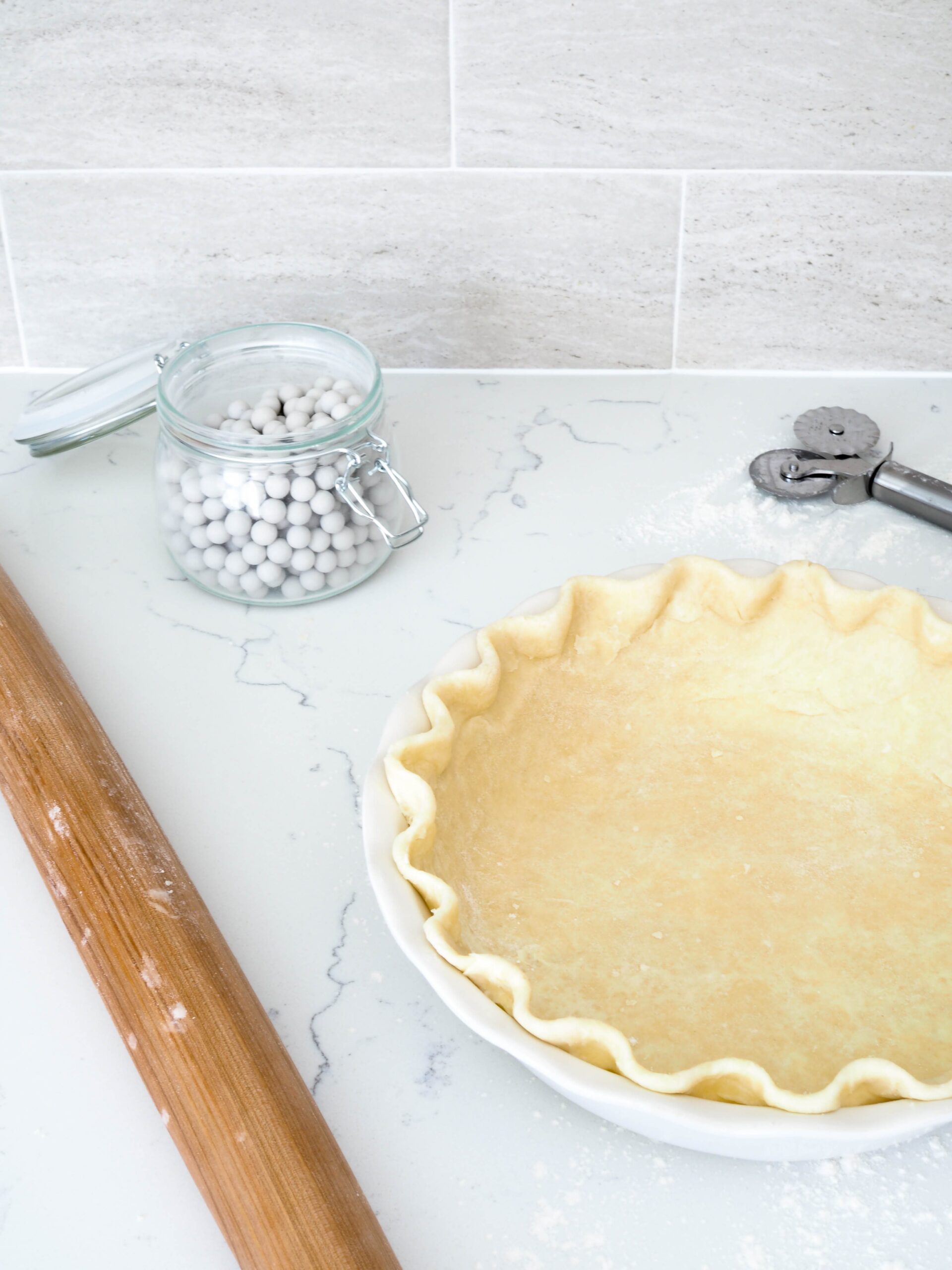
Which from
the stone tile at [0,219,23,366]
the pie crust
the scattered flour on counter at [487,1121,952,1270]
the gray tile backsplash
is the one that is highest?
the gray tile backsplash

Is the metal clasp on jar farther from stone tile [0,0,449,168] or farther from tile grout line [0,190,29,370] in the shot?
tile grout line [0,190,29,370]

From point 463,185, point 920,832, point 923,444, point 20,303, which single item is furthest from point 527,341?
point 920,832

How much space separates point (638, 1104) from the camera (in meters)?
0.50

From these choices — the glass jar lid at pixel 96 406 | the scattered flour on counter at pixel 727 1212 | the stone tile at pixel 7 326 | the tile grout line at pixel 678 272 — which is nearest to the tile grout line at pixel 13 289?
the stone tile at pixel 7 326

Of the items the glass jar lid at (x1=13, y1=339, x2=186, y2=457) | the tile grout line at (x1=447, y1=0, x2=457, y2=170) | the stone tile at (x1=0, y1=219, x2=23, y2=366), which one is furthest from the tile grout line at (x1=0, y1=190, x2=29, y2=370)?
the tile grout line at (x1=447, y1=0, x2=457, y2=170)

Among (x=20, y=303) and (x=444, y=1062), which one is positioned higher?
(x=20, y=303)

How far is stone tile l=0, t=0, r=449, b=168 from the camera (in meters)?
0.95

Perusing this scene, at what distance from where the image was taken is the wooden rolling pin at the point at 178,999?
51 cm

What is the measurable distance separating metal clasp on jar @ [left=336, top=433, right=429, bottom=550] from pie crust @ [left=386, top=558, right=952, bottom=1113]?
0.17 metres

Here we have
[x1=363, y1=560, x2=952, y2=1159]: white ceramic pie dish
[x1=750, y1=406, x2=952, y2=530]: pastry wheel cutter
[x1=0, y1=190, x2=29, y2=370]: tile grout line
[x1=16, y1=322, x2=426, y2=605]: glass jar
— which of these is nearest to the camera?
[x1=363, y1=560, x2=952, y2=1159]: white ceramic pie dish

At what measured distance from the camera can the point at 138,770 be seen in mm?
774

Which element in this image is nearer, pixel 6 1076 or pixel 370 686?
pixel 6 1076

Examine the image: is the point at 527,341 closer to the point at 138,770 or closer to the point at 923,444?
the point at 923,444

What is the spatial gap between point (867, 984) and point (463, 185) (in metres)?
0.73
